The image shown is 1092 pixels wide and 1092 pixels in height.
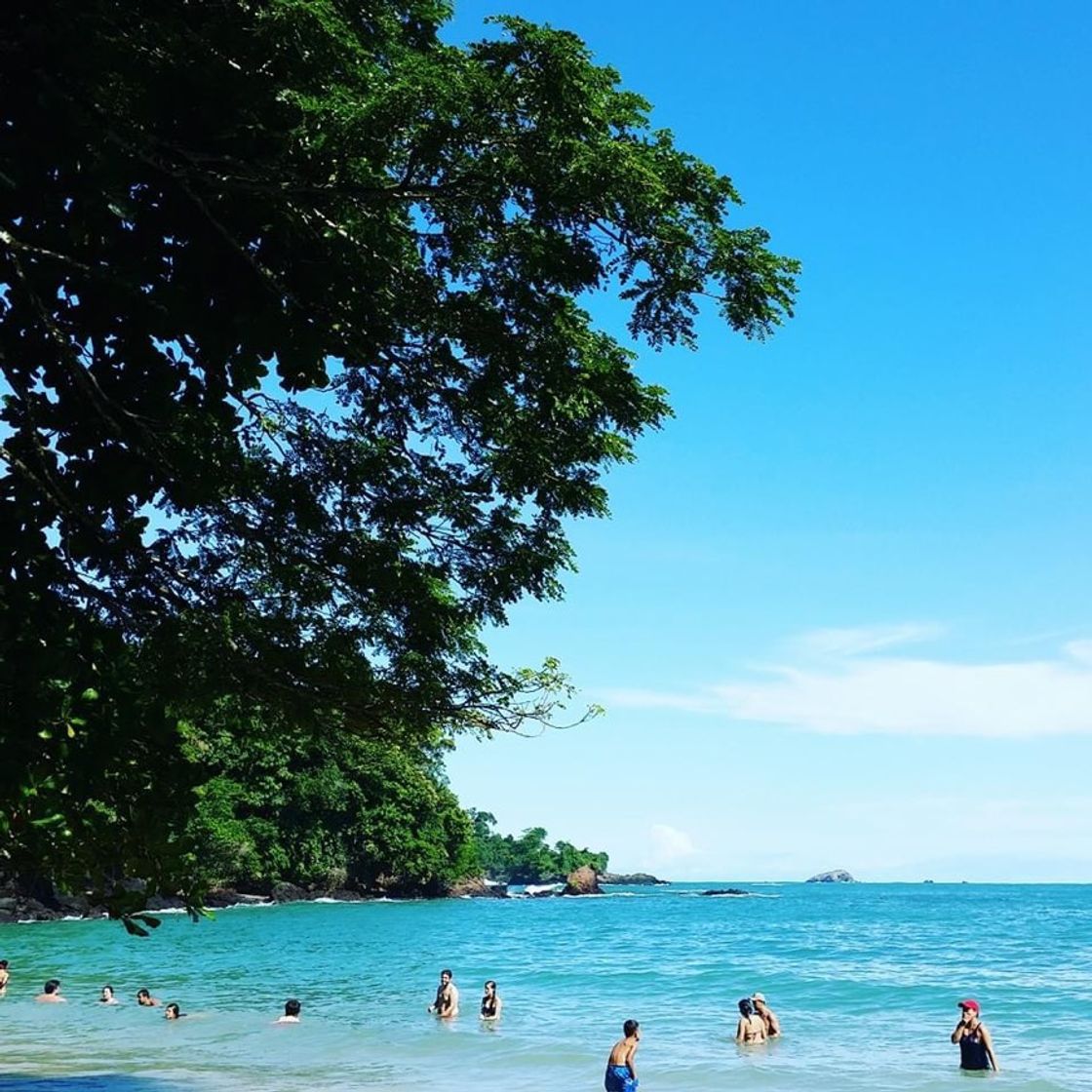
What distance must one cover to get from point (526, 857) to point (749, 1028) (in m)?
158

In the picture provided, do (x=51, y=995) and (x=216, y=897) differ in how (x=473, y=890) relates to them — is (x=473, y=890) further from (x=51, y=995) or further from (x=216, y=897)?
(x=51, y=995)

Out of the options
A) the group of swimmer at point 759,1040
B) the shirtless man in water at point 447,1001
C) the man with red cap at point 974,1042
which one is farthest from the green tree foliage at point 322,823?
the man with red cap at point 974,1042

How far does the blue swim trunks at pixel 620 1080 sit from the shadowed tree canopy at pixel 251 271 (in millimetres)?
9055

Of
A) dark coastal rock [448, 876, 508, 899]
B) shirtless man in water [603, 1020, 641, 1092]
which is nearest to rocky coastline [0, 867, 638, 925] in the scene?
dark coastal rock [448, 876, 508, 899]

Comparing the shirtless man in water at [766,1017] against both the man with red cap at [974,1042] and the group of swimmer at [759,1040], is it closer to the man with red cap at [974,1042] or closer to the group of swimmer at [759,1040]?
the group of swimmer at [759,1040]

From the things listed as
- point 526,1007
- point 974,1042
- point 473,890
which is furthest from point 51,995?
point 473,890

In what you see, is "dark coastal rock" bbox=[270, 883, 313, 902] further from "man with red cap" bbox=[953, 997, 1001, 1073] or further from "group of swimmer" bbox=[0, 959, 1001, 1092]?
"man with red cap" bbox=[953, 997, 1001, 1073]

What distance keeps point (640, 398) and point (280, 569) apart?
131 inches

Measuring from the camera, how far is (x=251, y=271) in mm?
7137

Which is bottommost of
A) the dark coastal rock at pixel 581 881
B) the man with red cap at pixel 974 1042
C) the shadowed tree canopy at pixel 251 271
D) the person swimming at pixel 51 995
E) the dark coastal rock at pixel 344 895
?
the dark coastal rock at pixel 581 881

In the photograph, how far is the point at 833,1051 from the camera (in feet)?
78.0

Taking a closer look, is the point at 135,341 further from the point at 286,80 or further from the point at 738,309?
the point at 738,309

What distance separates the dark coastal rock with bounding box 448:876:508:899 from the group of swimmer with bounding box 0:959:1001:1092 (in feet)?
246

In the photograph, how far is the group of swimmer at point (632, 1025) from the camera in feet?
51.1
